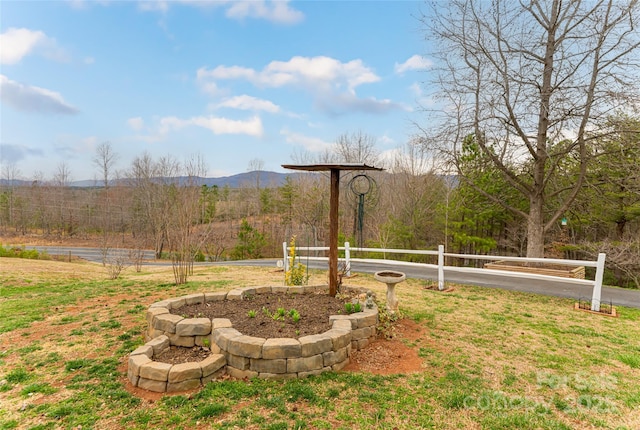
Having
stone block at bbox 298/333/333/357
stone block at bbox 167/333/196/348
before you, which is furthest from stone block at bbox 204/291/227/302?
stone block at bbox 298/333/333/357

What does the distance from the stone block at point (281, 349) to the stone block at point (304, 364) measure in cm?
6

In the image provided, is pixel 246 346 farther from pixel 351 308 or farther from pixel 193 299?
pixel 193 299

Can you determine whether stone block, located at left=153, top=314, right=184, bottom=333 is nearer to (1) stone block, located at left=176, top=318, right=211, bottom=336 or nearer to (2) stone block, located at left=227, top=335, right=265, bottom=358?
(1) stone block, located at left=176, top=318, right=211, bottom=336

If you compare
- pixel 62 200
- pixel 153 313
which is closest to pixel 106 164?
pixel 62 200

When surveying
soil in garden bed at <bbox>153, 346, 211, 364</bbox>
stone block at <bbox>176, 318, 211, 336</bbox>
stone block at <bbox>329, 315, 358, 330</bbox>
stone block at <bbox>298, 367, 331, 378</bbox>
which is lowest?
stone block at <bbox>298, 367, 331, 378</bbox>

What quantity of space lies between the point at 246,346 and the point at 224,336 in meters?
0.34

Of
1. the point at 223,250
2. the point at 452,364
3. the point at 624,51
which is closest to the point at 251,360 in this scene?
the point at 452,364

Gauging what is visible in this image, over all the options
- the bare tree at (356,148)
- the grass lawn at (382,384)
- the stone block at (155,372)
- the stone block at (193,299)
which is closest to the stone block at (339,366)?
the grass lawn at (382,384)

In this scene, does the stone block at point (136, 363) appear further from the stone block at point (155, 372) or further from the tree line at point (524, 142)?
the tree line at point (524, 142)

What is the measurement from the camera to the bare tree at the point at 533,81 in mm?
7371

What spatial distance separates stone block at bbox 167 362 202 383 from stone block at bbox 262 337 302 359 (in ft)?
2.06

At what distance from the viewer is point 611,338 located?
13.9 ft

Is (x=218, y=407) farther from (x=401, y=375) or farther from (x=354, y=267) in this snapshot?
(x=354, y=267)

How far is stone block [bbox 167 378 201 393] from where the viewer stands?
2.75 m
